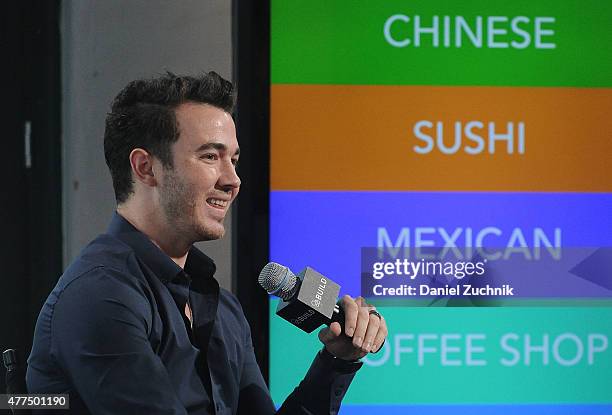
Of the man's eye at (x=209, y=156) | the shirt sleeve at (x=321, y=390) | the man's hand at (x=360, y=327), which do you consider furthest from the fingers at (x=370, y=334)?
the man's eye at (x=209, y=156)

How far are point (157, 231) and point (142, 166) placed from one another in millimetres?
137

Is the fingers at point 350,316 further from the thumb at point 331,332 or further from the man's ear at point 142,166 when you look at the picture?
the man's ear at point 142,166

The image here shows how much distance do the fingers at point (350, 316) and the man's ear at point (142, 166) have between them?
18.5 inches

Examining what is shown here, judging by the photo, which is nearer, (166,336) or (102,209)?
(166,336)

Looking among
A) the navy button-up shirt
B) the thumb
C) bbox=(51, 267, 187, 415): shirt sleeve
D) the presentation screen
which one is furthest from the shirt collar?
the presentation screen

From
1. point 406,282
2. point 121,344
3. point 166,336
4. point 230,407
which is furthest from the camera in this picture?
point 406,282

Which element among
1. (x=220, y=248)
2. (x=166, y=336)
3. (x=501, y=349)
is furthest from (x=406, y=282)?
(x=166, y=336)

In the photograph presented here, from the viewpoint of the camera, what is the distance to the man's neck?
191 centimetres

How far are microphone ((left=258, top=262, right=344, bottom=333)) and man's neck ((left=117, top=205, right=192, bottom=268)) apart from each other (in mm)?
229

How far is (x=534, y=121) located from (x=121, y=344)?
2.04 metres

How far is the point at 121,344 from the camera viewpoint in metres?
1.62

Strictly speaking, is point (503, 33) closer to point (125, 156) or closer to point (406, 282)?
point (406, 282)

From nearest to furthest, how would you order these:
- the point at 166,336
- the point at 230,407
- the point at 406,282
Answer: the point at 166,336
the point at 230,407
the point at 406,282

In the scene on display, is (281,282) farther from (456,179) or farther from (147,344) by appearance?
(456,179)
